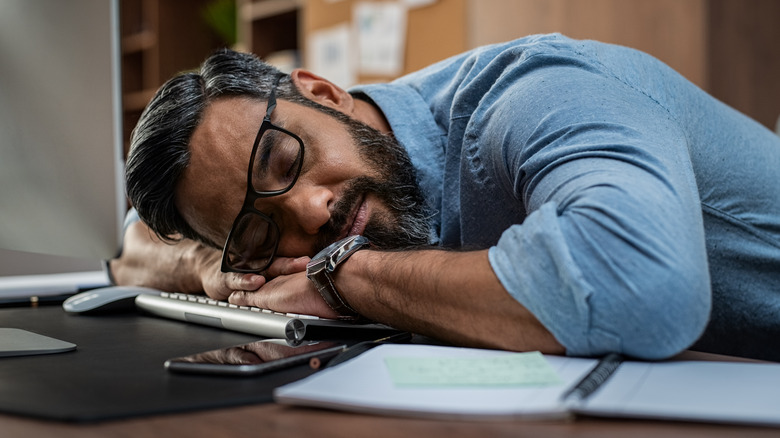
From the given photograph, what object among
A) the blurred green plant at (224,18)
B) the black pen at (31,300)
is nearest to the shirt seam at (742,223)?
the black pen at (31,300)

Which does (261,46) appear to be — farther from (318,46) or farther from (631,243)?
(631,243)

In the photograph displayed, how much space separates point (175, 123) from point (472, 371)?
2.39 ft

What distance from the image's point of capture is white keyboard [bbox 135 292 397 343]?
81 centimetres

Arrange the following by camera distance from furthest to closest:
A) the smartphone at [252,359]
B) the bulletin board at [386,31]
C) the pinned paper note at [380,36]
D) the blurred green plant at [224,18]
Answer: the blurred green plant at [224,18]
the pinned paper note at [380,36]
the bulletin board at [386,31]
the smartphone at [252,359]

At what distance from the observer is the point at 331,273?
0.90 metres

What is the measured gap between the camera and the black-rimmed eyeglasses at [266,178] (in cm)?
107

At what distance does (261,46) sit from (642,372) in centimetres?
350

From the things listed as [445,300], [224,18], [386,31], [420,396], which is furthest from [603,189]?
[224,18]

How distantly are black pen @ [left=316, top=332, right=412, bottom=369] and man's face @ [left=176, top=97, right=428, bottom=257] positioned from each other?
31cm

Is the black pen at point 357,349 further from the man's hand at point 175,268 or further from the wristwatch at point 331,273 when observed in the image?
the man's hand at point 175,268

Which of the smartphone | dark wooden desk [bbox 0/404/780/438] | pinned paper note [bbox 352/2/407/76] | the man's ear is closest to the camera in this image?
dark wooden desk [bbox 0/404/780/438]

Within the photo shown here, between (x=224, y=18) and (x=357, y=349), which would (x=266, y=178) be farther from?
(x=224, y=18)

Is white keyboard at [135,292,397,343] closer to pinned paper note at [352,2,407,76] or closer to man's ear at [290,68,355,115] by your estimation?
man's ear at [290,68,355,115]

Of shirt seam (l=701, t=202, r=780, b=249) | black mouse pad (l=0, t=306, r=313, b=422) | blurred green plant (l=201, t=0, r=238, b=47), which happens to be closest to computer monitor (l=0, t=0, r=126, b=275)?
black mouse pad (l=0, t=306, r=313, b=422)
